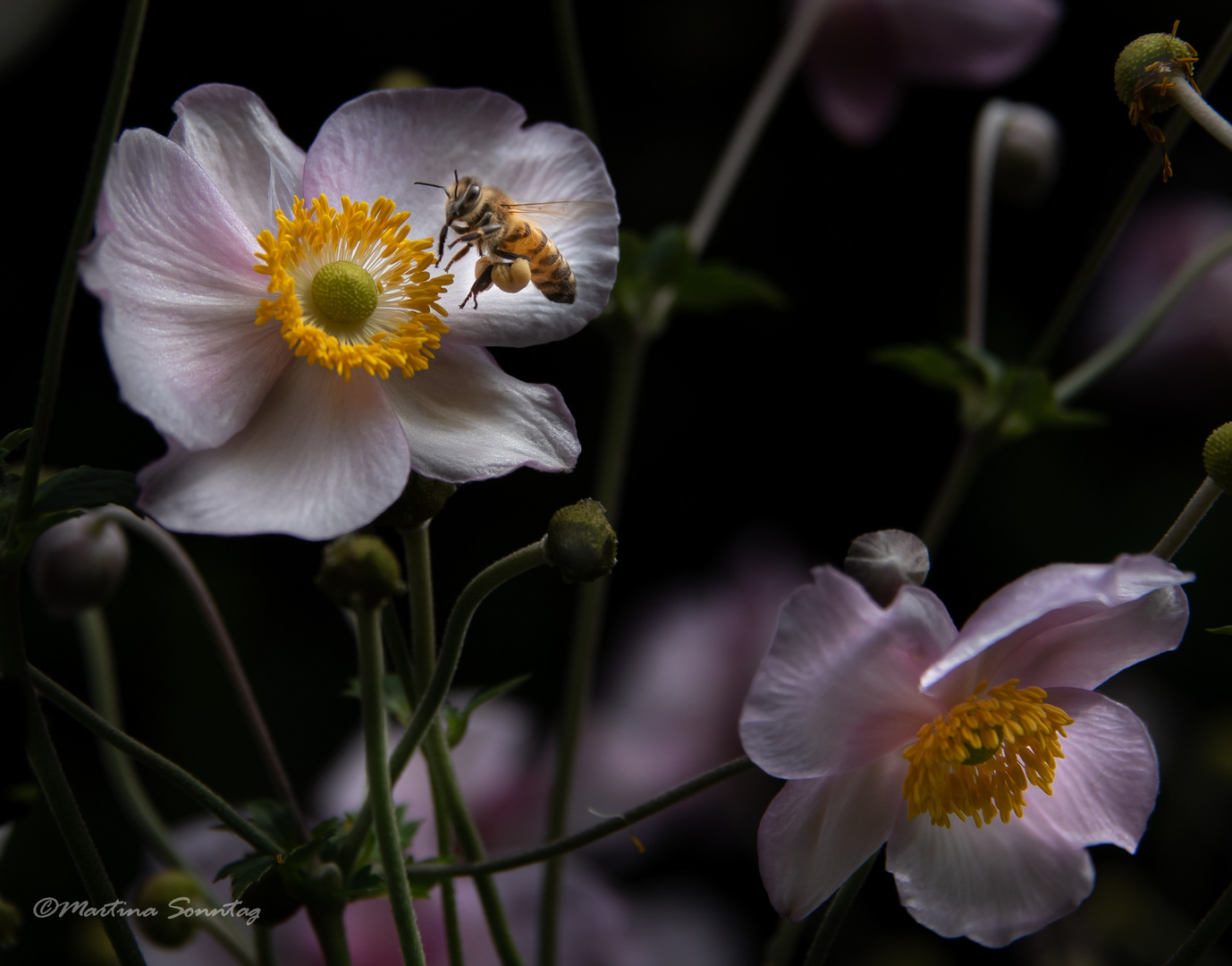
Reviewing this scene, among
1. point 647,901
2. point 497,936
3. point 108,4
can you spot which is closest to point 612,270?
point 497,936

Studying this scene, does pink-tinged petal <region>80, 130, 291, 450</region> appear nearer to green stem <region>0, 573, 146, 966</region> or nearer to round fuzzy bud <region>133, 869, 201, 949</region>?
green stem <region>0, 573, 146, 966</region>

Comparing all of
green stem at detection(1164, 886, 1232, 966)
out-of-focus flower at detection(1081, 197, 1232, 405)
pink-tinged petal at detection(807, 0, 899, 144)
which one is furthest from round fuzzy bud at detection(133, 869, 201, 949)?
out-of-focus flower at detection(1081, 197, 1232, 405)

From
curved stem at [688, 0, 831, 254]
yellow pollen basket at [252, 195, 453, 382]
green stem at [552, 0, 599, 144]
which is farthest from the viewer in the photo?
curved stem at [688, 0, 831, 254]

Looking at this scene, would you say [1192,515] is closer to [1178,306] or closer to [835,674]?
[835,674]

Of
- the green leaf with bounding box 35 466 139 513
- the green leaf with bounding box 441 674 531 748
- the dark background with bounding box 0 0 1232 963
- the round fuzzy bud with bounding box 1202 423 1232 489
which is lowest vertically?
the dark background with bounding box 0 0 1232 963

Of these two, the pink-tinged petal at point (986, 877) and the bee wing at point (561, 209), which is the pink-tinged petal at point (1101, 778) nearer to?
the pink-tinged petal at point (986, 877)
